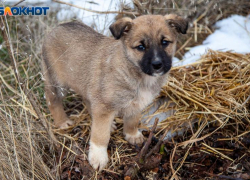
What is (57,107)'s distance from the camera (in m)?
4.47

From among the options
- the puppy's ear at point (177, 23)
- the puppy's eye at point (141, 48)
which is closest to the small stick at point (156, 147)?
the puppy's eye at point (141, 48)

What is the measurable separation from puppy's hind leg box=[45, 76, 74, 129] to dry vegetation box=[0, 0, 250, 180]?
0.14 metres

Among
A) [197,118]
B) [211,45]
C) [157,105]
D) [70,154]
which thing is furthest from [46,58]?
[211,45]

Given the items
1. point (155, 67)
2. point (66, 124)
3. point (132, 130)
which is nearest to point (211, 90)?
point (132, 130)

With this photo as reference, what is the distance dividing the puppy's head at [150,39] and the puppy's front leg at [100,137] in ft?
2.34

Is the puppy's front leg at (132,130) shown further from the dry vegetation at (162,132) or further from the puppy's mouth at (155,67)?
the puppy's mouth at (155,67)

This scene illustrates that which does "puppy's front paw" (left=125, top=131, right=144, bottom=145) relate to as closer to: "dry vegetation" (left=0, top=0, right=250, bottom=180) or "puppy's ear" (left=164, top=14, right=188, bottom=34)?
"dry vegetation" (left=0, top=0, right=250, bottom=180)

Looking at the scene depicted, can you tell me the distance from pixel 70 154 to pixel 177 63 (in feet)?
8.02

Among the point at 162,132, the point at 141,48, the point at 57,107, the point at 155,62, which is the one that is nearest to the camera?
the point at 155,62

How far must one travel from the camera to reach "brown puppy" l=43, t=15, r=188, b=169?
128 inches

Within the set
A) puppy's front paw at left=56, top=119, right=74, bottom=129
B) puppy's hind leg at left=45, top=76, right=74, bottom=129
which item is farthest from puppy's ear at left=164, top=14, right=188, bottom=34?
puppy's front paw at left=56, top=119, right=74, bottom=129

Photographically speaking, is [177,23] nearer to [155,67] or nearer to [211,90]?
[155,67]

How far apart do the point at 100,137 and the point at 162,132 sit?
3.23ft

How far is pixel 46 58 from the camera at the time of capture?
4.25m
